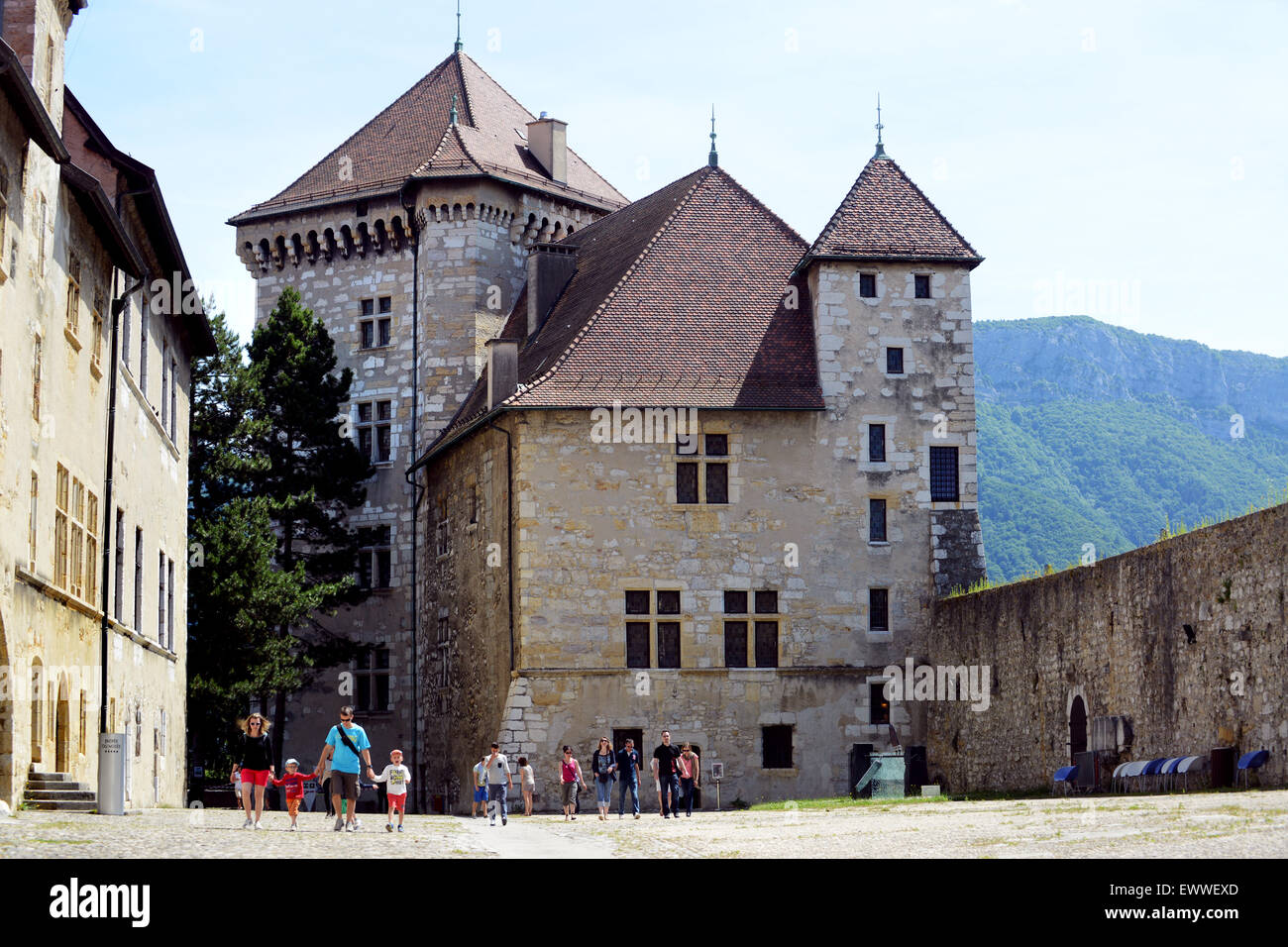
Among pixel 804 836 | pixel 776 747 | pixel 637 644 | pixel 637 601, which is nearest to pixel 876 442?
pixel 637 601

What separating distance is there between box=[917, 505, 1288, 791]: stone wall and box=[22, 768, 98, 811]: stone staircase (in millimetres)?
15620

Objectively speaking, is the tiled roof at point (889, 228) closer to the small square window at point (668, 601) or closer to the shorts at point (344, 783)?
the small square window at point (668, 601)

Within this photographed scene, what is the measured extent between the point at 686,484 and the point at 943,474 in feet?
19.7

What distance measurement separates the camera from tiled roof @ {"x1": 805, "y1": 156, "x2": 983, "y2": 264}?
145ft

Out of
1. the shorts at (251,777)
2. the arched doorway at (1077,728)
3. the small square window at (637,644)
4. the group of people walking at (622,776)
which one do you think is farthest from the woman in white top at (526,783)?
the shorts at (251,777)

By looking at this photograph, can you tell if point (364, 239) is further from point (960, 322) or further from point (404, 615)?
point (960, 322)

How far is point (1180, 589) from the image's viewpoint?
29.7 metres

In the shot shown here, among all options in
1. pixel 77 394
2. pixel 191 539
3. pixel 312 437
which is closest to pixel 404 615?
pixel 312 437

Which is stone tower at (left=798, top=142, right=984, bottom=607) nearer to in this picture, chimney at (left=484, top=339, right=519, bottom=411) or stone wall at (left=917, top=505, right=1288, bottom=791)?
stone wall at (left=917, top=505, right=1288, bottom=791)

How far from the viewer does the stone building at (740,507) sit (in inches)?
1651

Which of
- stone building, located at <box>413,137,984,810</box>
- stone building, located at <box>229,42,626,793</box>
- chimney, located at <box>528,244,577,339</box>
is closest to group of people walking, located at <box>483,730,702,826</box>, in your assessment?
stone building, located at <box>413,137,984,810</box>

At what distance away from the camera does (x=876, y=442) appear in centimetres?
4391

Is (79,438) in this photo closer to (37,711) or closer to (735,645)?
(37,711)
